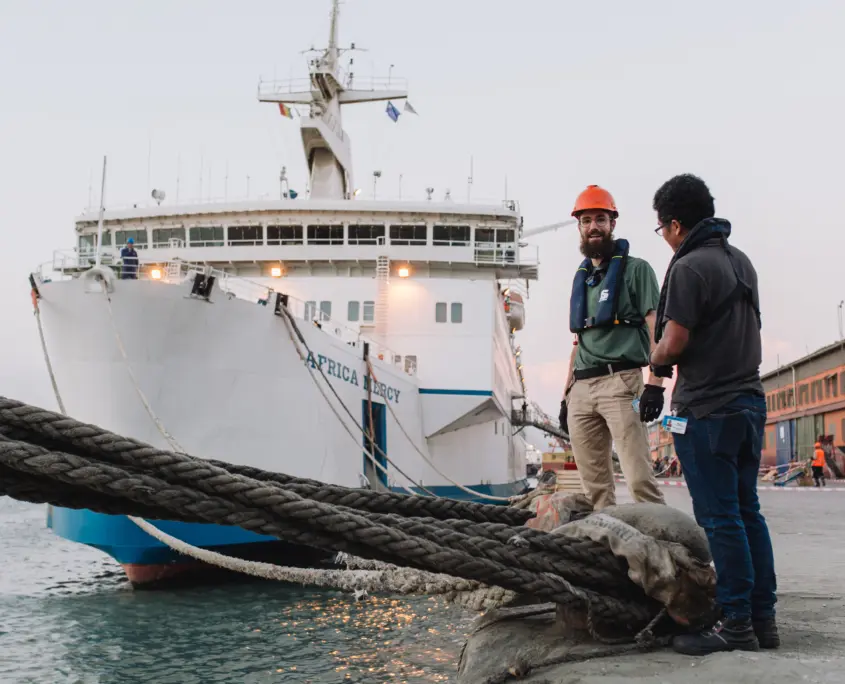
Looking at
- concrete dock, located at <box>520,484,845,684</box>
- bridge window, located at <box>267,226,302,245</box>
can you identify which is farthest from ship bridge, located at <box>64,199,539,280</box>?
concrete dock, located at <box>520,484,845,684</box>

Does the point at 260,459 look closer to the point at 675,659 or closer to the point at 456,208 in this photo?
the point at 675,659

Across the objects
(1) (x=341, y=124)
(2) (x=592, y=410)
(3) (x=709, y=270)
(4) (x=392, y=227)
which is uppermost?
(1) (x=341, y=124)

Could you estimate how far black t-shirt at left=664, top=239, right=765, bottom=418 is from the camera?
268 cm

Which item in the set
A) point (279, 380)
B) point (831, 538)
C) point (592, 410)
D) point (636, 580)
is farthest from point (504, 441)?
point (636, 580)

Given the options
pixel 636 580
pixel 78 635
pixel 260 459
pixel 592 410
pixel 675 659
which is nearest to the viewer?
pixel 675 659

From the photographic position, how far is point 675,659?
2.37 m

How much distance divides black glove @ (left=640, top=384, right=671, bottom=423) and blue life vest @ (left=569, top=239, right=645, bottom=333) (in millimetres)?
1076

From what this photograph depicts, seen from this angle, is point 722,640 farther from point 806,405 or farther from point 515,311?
point 806,405

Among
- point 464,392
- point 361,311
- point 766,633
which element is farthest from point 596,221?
point 361,311

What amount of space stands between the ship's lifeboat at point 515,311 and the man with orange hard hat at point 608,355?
66.5 ft

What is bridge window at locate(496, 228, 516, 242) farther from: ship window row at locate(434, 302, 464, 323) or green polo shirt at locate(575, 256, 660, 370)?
green polo shirt at locate(575, 256, 660, 370)

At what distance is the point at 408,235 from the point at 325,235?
1.88 meters

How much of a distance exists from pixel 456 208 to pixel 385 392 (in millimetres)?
5985

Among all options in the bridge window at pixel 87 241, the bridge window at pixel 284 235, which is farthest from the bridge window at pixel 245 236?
the bridge window at pixel 87 241
